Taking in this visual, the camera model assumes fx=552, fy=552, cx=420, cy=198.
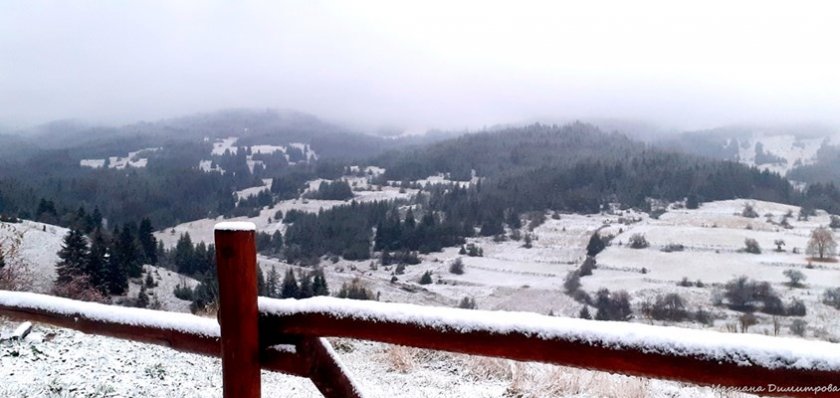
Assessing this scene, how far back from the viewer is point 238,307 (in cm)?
180

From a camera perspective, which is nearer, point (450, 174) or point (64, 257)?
point (64, 257)

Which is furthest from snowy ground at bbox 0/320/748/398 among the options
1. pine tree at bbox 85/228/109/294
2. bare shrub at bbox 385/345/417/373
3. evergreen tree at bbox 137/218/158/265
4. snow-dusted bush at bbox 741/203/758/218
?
snow-dusted bush at bbox 741/203/758/218

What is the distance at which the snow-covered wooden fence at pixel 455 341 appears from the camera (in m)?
1.32

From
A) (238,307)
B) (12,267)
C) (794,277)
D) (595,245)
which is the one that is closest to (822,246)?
(794,277)

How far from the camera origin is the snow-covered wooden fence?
1.32m

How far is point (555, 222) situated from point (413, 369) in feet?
344

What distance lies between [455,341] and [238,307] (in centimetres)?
72

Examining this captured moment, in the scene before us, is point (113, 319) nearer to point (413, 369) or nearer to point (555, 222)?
point (413, 369)

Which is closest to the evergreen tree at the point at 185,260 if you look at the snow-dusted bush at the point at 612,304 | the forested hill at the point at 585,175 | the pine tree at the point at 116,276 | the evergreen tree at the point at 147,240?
the evergreen tree at the point at 147,240

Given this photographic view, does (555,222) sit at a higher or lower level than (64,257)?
lower

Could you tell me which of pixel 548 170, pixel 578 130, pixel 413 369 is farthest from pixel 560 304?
pixel 578 130

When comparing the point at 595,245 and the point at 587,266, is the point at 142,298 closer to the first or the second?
the point at 587,266

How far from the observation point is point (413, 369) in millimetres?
5031

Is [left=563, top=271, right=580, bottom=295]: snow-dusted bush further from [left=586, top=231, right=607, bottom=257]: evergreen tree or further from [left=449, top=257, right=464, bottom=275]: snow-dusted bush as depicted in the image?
[left=449, top=257, right=464, bottom=275]: snow-dusted bush
